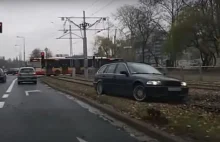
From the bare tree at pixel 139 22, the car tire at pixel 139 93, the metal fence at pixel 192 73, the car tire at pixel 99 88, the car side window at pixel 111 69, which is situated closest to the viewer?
the car tire at pixel 139 93

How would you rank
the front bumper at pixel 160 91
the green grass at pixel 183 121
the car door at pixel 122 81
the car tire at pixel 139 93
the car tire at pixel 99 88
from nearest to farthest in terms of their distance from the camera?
the green grass at pixel 183 121 < the front bumper at pixel 160 91 < the car tire at pixel 139 93 < the car door at pixel 122 81 < the car tire at pixel 99 88

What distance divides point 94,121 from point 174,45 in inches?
1853

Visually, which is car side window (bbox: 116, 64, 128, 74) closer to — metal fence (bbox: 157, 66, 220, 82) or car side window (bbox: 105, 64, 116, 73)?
car side window (bbox: 105, 64, 116, 73)

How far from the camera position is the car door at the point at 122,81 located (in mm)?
13461

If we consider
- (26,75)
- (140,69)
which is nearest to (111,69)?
(140,69)

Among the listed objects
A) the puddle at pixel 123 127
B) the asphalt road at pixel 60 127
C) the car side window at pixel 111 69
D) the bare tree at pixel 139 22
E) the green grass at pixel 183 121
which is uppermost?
the bare tree at pixel 139 22

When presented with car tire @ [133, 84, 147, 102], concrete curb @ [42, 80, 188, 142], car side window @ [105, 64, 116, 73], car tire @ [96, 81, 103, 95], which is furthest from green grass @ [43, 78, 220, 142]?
car tire @ [96, 81, 103, 95]

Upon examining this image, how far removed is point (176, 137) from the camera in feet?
21.7

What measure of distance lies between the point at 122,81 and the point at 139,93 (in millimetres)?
1177

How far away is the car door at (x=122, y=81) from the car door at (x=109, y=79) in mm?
308

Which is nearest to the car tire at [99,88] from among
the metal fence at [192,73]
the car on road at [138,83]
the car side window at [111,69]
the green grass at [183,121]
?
the car on road at [138,83]

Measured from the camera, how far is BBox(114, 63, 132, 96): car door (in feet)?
44.2

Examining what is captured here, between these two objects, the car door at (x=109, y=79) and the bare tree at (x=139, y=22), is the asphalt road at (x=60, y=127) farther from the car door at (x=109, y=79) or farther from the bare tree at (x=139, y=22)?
the bare tree at (x=139, y=22)

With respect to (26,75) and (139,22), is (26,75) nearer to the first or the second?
(26,75)
